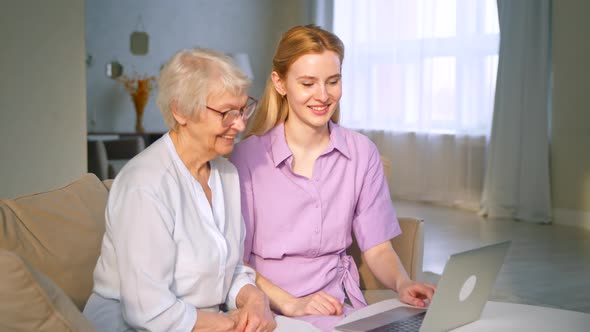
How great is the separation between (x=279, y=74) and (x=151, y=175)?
67 cm

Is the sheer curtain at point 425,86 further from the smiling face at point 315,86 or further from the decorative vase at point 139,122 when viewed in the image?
the smiling face at point 315,86

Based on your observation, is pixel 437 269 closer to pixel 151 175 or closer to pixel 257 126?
pixel 257 126

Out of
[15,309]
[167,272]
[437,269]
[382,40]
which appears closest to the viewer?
[15,309]

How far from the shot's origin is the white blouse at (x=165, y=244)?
5.45ft

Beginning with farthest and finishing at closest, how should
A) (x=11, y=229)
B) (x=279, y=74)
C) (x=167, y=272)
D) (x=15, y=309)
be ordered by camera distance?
(x=279, y=74)
(x=11, y=229)
(x=167, y=272)
(x=15, y=309)

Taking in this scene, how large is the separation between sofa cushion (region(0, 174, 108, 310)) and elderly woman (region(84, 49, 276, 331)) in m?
0.11

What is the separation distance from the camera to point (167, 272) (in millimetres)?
1689

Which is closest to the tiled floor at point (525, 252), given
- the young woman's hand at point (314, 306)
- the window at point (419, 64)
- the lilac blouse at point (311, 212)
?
the lilac blouse at point (311, 212)

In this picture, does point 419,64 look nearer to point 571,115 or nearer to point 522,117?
point 522,117

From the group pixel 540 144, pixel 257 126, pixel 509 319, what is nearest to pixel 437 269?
pixel 540 144

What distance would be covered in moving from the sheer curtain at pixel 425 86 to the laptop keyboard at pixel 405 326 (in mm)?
5873

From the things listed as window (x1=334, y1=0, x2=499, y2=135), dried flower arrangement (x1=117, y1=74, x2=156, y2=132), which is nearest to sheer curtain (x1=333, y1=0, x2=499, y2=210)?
window (x1=334, y1=0, x2=499, y2=135)

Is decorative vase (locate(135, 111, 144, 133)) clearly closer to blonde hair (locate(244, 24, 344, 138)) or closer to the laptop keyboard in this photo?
blonde hair (locate(244, 24, 344, 138))

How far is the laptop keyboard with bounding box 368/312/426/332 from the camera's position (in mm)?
1690
